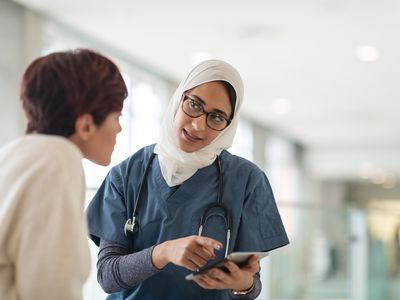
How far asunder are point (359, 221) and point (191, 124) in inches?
214

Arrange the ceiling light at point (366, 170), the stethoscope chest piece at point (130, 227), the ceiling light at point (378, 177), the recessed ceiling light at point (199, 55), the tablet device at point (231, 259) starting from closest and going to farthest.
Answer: the tablet device at point (231, 259)
the stethoscope chest piece at point (130, 227)
the recessed ceiling light at point (199, 55)
the ceiling light at point (366, 170)
the ceiling light at point (378, 177)

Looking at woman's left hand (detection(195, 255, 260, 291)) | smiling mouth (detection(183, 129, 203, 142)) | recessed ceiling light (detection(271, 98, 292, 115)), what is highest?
recessed ceiling light (detection(271, 98, 292, 115))

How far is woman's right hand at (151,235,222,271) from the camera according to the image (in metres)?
1.41

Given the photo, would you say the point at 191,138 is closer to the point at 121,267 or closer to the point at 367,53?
the point at 121,267

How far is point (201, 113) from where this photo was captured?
168cm

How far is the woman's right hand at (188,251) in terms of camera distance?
141 cm

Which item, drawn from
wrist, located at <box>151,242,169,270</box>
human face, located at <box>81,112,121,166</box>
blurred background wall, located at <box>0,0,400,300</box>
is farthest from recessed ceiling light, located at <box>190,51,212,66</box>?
human face, located at <box>81,112,121,166</box>

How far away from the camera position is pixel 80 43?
6.02 m

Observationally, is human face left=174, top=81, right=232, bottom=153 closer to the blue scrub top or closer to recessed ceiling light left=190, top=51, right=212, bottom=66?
the blue scrub top

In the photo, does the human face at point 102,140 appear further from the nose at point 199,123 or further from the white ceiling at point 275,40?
the white ceiling at point 275,40

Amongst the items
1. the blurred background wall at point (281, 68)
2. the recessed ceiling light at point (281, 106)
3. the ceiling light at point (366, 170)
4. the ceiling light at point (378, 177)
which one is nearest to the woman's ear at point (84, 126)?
the blurred background wall at point (281, 68)

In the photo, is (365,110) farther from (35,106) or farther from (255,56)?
(35,106)

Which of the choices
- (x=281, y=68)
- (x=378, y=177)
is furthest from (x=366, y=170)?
(x=281, y=68)

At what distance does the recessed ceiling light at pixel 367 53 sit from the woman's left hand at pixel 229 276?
4867 millimetres
